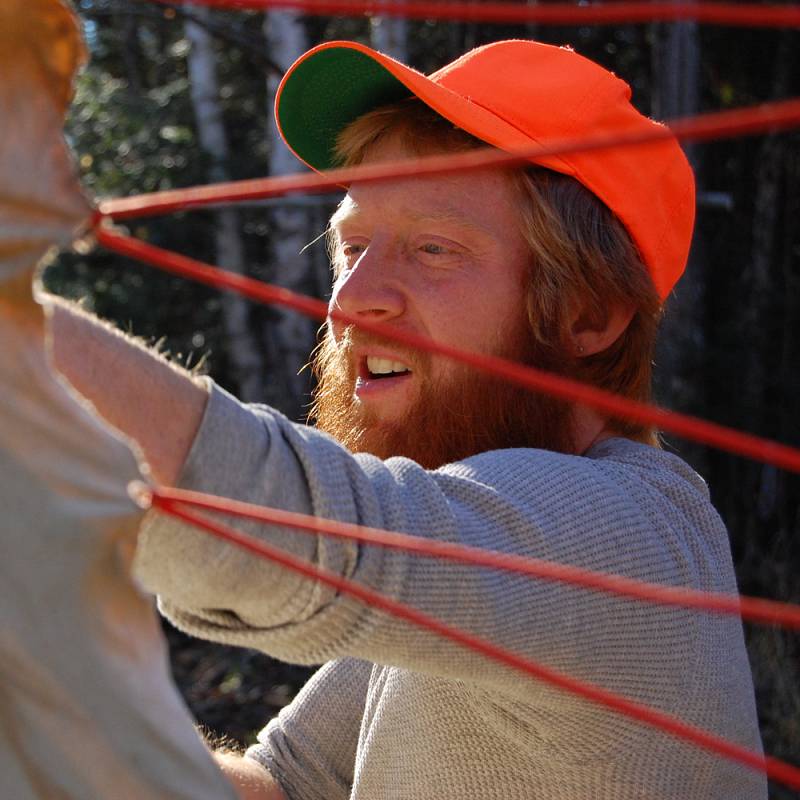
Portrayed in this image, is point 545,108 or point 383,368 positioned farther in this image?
point 383,368

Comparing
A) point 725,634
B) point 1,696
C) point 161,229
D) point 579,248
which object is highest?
point 1,696

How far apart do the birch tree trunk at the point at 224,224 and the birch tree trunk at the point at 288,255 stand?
0.12 meters

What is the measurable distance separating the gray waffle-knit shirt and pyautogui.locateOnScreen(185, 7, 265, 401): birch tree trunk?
4.30m

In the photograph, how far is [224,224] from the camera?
6.06 m

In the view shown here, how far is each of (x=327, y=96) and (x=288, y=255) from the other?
3.80m

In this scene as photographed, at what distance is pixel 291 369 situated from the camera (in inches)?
231

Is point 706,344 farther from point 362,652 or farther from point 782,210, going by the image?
point 362,652

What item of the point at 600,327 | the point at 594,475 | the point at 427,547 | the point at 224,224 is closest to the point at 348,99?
the point at 600,327

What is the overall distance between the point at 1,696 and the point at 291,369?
5.03 m

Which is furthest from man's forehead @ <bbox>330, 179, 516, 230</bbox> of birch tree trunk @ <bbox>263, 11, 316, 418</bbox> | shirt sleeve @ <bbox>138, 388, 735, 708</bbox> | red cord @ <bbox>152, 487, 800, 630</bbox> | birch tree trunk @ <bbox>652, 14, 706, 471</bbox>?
birch tree trunk @ <bbox>263, 11, 316, 418</bbox>

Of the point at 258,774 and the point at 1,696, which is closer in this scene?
the point at 1,696

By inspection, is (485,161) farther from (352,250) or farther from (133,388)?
(352,250)

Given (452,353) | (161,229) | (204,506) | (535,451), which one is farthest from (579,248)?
(161,229)

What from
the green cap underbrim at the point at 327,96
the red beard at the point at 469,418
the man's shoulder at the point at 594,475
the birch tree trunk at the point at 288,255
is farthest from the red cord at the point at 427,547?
the birch tree trunk at the point at 288,255
